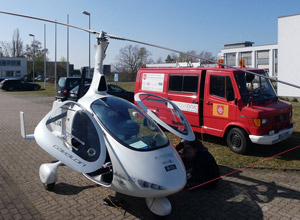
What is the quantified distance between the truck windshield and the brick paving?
7.07ft

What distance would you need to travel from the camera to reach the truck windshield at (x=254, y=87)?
7758 mm

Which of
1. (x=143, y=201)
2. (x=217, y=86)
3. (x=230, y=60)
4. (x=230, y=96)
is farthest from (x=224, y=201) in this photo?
(x=230, y=60)

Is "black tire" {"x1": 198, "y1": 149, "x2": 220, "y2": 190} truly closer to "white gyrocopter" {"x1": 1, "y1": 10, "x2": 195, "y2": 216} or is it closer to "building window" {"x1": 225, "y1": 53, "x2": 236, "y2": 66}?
"white gyrocopter" {"x1": 1, "y1": 10, "x2": 195, "y2": 216}

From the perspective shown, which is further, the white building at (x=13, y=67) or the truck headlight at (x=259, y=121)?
the white building at (x=13, y=67)

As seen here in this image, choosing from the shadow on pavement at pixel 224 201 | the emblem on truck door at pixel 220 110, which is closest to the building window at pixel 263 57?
the emblem on truck door at pixel 220 110

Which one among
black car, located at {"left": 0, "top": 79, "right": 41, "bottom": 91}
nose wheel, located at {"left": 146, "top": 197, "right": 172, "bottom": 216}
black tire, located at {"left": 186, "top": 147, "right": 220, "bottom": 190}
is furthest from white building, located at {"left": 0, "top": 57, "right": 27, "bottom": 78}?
nose wheel, located at {"left": 146, "top": 197, "right": 172, "bottom": 216}

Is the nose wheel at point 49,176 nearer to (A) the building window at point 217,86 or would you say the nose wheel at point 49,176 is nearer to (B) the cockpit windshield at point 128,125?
(B) the cockpit windshield at point 128,125

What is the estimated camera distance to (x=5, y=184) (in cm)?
591

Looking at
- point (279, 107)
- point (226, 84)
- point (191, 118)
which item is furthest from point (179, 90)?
point (279, 107)

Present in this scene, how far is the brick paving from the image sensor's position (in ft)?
15.3

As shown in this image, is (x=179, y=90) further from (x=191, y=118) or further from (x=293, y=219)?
(x=293, y=219)

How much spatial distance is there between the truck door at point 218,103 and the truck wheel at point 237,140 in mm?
268

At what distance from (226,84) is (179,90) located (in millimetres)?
1748

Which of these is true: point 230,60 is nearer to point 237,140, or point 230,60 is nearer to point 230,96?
point 230,96
